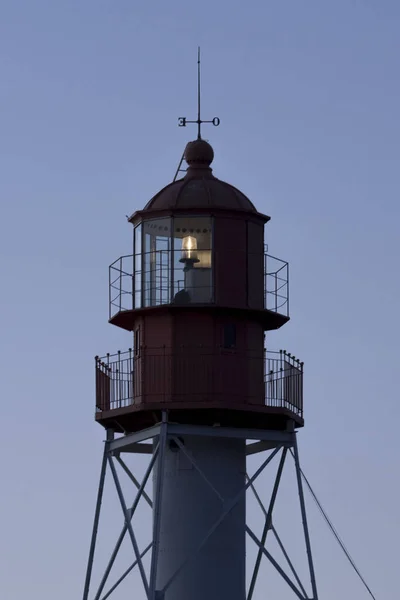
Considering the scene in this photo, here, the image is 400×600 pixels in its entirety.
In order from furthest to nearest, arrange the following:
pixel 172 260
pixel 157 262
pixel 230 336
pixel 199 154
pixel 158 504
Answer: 1. pixel 199 154
2. pixel 157 262
3. pixel 172 260
4. pixel 230 336
5. pixel 158 504

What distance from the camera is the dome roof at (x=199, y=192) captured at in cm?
7075

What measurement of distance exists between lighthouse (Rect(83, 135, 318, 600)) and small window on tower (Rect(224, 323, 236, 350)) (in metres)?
0.03

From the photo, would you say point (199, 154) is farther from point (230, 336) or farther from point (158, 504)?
A: point (158, 504)

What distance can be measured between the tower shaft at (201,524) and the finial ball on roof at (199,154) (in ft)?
25.8

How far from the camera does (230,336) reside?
230 ft

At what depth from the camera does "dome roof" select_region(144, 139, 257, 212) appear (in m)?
70.8

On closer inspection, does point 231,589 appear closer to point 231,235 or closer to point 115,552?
point 115,552

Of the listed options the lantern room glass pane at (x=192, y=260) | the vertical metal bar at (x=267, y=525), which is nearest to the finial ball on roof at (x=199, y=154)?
the lantern room glass pane at (x=192, y=260)

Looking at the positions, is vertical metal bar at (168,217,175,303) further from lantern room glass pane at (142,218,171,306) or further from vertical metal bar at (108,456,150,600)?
vertical metal bar at (108,456,150,600)

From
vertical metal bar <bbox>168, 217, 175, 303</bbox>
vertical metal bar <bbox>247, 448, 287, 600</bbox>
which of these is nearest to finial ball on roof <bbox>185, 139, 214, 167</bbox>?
vertical metal bar <bbox>168, 217, 175, 303</bbox>

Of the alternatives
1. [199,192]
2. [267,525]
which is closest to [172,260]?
[199,192]

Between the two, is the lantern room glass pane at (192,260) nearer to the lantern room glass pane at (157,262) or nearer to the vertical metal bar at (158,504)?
the lantern room glass pane at (157,262)

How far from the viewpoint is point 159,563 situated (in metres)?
69.6

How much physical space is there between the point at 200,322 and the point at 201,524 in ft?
17.6
